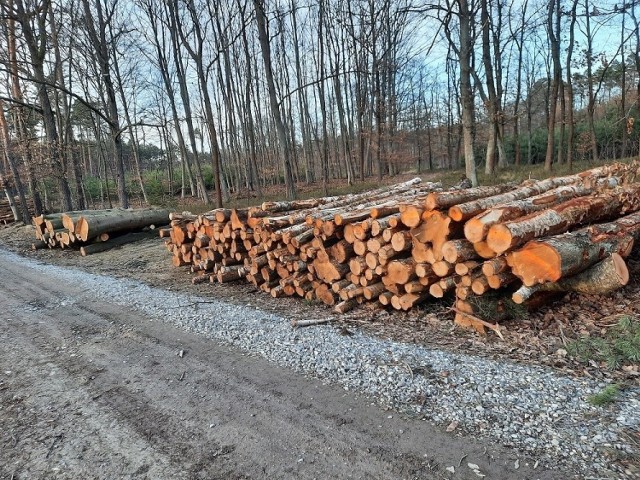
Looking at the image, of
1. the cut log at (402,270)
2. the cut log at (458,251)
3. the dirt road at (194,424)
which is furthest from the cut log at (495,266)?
the dirt road at (194,424)

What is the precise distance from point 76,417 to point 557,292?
486 centimetres

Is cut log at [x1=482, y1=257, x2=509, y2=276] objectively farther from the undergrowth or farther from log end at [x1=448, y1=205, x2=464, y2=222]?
the undergrowth

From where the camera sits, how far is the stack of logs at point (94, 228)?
10386 mm

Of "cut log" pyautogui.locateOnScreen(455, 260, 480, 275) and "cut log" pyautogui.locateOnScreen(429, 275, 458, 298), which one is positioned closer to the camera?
"cut log" pyautogui.locateOnScreen(455, 260, 480, 275)

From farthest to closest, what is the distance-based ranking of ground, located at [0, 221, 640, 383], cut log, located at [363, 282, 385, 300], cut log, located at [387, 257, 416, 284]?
cut log, located at [363, 282, 385, 300] → cut log, located at [387, 257, 416, 284] → ground, located at [0, 221, 640, 383]

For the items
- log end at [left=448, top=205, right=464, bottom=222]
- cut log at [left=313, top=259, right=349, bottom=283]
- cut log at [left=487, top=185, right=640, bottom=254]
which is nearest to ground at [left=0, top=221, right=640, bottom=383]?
cut log at [left=313, top=259, right=349, bottom=283]

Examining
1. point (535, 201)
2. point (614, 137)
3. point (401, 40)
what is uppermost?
point (401, 40)

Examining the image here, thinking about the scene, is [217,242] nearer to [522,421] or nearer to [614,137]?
[522,421]

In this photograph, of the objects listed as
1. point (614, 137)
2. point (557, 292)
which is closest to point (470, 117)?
point (557, 292)

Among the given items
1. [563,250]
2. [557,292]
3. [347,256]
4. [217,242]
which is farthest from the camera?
[217,242]

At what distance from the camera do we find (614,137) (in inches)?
930

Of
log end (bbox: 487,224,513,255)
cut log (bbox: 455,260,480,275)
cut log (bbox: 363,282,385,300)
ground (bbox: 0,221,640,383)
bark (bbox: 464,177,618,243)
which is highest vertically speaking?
bark (bbox: 464,177,618,243)

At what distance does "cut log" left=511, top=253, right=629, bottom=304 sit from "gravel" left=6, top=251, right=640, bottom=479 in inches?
37.6

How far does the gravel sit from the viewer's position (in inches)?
90.7
